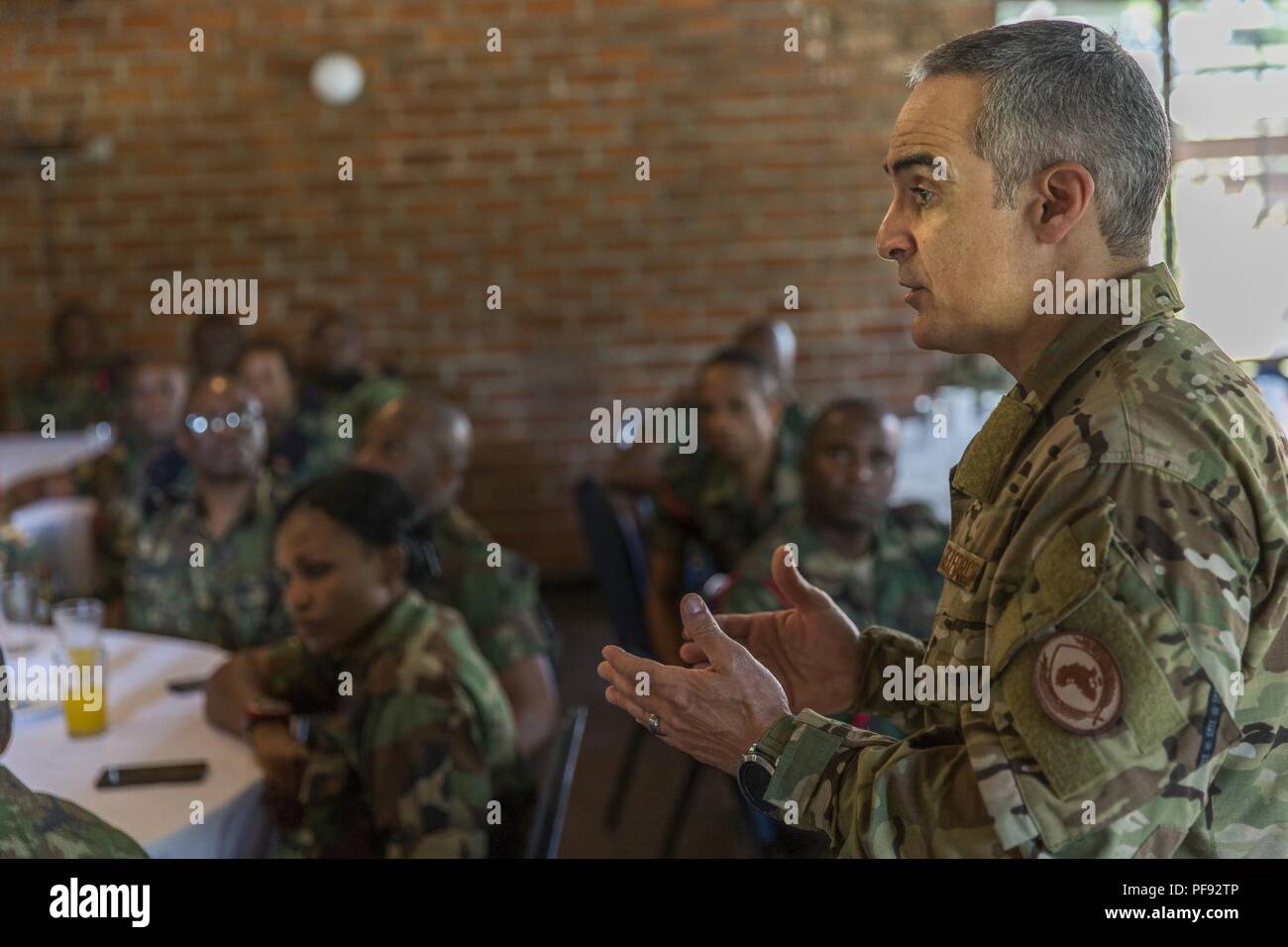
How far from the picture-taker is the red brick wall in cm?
513

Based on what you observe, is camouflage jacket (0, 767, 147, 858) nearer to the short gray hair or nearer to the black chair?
the black chair

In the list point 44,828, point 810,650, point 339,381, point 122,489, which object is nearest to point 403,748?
point 44,828

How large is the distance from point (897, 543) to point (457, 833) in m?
1.23

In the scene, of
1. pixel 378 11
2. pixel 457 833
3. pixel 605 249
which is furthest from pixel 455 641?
pixel 378 11

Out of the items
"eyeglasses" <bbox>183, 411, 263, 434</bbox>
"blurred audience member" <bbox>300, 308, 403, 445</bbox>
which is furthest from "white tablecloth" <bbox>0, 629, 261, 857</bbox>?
"blurred audience member" <bbox>300, 308, 403, 445</bbox>

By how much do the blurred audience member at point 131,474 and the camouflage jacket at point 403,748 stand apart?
6.19 feet

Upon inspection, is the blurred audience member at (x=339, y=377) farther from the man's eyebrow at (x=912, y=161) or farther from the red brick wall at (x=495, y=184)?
the man's eyebrow at (x=912, y=161)

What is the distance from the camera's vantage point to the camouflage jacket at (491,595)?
2482mm

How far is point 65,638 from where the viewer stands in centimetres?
201

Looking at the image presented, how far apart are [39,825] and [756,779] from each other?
720 millimetres

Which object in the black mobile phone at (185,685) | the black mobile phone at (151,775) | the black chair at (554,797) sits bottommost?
the black chair at (554,797)

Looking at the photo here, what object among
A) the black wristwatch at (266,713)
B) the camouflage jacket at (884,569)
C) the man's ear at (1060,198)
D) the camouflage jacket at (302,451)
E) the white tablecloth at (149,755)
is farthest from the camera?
the camouflage jacket at (302,451)

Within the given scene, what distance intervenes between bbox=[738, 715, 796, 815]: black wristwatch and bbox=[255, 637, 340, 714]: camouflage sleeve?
1.04m

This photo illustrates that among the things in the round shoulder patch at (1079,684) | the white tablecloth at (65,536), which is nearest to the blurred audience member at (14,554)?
the white tablecloth at (65,536)
